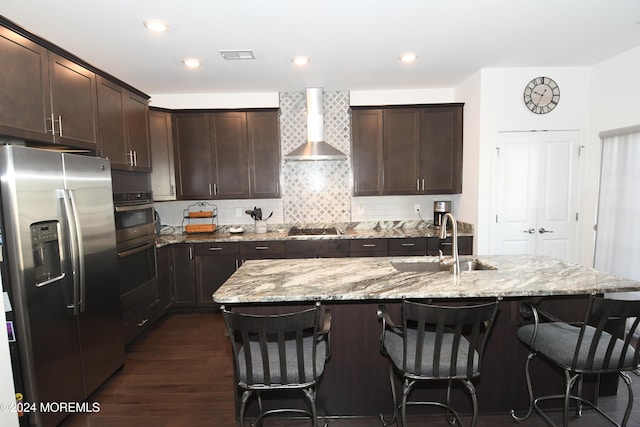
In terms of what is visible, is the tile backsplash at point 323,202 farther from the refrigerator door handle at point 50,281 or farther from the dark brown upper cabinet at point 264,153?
the refrigerator door handle at point 50,281

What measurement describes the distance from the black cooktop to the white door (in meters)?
1.92

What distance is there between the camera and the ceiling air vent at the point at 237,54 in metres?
3.01

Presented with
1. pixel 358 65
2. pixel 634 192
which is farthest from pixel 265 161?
pixel 634 192

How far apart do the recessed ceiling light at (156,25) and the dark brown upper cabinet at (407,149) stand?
229 centimetres

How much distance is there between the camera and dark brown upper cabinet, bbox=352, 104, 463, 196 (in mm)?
4172

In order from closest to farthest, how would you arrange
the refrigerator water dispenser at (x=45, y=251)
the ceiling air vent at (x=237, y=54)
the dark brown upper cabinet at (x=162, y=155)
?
the refrigerator water dispenser at (x=45, y=251)
the ceiling air vent at (x=237, y=54)
the dark brown upper cabinet at (x=162, y=155)

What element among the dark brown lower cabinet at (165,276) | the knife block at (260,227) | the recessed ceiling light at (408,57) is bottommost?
the dark brown lower cabinet at (165,276)

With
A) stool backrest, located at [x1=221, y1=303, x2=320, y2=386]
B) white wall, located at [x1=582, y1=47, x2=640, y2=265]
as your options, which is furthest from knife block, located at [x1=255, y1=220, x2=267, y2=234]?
white wall, located at [x1=582, y1=47, x2=640, y2=265]

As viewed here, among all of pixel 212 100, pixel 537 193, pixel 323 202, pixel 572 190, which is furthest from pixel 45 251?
pixel 572 190

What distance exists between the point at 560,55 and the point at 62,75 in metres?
4.32

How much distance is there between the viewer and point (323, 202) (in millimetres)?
4566

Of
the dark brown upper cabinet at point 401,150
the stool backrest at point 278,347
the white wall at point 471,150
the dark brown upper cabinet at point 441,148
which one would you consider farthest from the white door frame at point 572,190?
the stool backrest at point 278,347

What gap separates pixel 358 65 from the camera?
346cm

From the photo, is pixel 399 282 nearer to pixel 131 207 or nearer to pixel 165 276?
pixel 131 207
